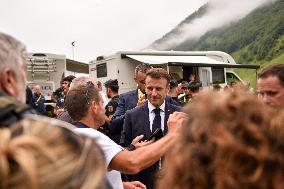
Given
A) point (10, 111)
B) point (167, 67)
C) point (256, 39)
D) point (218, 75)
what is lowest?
point (10, 111)

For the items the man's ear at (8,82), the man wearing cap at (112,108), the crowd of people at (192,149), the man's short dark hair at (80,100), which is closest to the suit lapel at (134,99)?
the man wearing cap at (112,108)

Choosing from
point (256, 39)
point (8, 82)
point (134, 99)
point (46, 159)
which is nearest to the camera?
point (46, 159)

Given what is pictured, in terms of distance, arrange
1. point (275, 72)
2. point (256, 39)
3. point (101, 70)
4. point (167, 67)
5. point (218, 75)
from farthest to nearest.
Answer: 1. point (256, 39)
2. point (101, 70)
3. point (218, 75)
4. point (167, 67)
5. point (275, 72)

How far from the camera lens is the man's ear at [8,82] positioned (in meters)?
1.80

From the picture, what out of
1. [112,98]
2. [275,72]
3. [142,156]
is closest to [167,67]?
[112,98]

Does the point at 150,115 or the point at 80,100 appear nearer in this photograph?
the point at 80,100

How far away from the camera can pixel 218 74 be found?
1602 centimetres

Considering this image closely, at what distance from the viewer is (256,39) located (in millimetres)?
54469

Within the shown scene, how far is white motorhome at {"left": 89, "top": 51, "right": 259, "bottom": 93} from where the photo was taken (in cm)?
1488

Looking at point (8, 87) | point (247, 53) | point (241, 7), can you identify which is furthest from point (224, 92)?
point (241, 7)

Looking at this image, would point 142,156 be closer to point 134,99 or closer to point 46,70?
point 134,99

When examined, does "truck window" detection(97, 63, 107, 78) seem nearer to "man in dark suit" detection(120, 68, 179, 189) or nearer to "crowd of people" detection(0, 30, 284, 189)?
"man in dark suit" detection(120, 68, 179, 189)

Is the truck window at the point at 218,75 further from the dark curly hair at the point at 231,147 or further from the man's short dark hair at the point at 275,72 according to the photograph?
the dark curly hair at the point at 231,147

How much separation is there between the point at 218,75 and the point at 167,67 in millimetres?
2433
